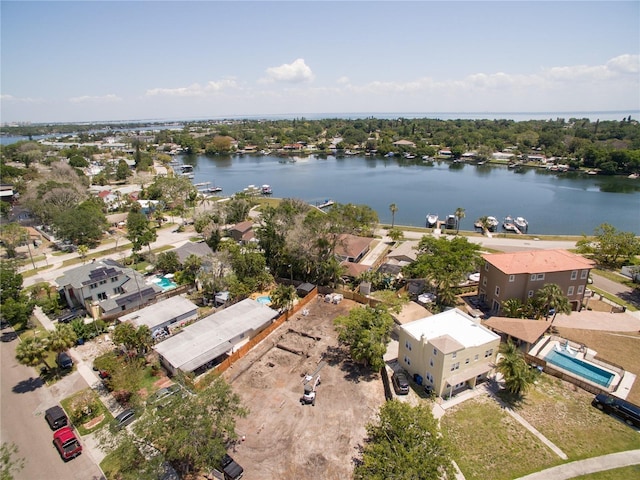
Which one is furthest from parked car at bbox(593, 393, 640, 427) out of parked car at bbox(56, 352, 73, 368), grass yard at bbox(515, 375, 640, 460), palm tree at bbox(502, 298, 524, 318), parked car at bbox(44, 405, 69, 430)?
parked car at bbox(56, 352, 73, 368)

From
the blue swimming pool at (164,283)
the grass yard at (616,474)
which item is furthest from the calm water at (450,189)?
the grass yard at (616,474)

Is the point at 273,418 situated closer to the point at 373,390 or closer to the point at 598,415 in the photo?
the point at 373,390

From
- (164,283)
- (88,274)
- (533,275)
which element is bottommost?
(164,283)

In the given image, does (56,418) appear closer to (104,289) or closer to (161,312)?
(161,312)

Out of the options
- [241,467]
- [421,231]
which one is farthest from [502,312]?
[421,231]

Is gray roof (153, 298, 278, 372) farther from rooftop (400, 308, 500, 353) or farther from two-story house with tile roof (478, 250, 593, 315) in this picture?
two-story house with tile roof (478, 250, 593, 315)

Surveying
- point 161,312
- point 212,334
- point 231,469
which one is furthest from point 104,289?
point 231,469
